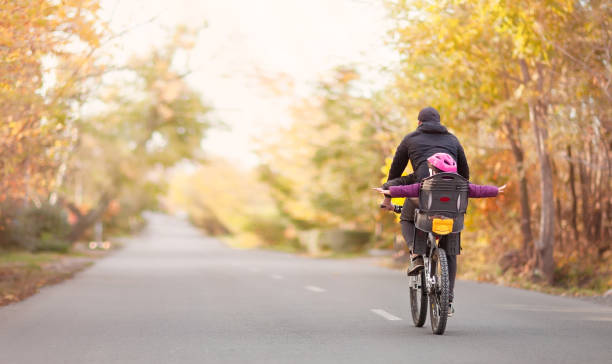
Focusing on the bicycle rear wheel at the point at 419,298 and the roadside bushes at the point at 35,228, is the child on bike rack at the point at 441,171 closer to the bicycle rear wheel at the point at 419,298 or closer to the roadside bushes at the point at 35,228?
the bicycle rear wheel at the point at 419,298

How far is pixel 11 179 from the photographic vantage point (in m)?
19.2

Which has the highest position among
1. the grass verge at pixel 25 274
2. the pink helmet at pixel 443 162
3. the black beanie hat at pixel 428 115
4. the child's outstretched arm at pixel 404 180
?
the black beanie hat at pixel 428 115

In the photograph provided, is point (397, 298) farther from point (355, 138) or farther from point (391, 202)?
point (355, 138)

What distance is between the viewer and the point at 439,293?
876 centimetres

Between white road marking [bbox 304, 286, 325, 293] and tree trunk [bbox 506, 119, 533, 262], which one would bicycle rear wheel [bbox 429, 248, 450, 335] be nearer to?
white road marking [bbox 304, 286, 325, 293]

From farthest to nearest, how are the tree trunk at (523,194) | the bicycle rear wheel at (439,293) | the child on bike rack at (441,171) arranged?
the tree trunk at (523,194), the child on bike rack at (441,171), the bicycle rear wheel at (439,293)

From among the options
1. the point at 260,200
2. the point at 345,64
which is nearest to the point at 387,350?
the point at 345,64

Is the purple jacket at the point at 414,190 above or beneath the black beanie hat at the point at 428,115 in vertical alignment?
beneath

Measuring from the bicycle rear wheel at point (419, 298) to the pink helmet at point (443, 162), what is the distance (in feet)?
3.72

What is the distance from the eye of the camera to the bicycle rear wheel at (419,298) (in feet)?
30.4

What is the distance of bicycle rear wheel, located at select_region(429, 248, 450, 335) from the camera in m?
8.66

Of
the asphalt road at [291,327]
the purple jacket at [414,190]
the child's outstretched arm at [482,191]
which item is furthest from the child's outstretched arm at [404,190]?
the asphalt road at [291,327]

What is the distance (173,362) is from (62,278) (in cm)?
1310

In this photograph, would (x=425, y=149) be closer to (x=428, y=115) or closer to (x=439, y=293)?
(x=428, y=115)
